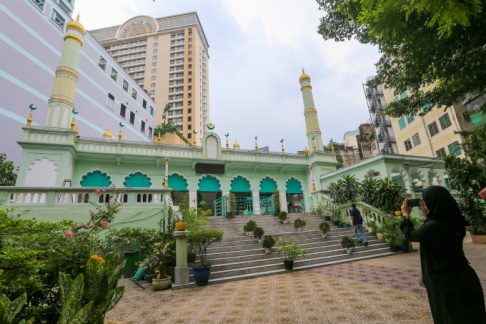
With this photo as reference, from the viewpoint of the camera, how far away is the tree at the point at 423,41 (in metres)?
2.29

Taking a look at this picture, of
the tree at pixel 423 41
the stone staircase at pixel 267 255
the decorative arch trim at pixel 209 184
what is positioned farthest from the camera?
the decorative arch trim at pixel 209 184

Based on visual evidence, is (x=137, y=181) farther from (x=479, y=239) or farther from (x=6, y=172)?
(x=479, y=239)

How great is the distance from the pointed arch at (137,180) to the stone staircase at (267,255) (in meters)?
6.16

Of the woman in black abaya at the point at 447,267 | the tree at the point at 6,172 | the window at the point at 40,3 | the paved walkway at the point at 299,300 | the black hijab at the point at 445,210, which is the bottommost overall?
the paved walkway at the point at 299,300

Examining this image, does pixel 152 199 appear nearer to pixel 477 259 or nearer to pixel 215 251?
pixel 215 251

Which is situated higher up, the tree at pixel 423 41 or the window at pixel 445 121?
the window at pixel 445 121

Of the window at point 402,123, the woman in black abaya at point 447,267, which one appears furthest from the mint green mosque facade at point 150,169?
the window at point 402,123

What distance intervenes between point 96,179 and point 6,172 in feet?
15.2

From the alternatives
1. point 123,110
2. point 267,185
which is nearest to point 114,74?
point 123,110

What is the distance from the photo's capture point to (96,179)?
14.3 meters

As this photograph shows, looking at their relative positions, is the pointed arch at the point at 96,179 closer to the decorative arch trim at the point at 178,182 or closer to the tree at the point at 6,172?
the decorative arch trim at the point at 178,182

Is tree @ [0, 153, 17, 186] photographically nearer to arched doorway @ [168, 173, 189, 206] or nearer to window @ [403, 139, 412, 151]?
arched doorway @ [168, 173, 189, 206]

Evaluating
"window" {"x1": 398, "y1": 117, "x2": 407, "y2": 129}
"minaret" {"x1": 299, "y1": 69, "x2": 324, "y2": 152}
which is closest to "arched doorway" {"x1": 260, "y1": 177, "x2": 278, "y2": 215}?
"minaret" {"x1": 299, "y1": 69, "x2": 324, "y2": 152}

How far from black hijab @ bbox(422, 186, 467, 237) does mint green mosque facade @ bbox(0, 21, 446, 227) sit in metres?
9.03
